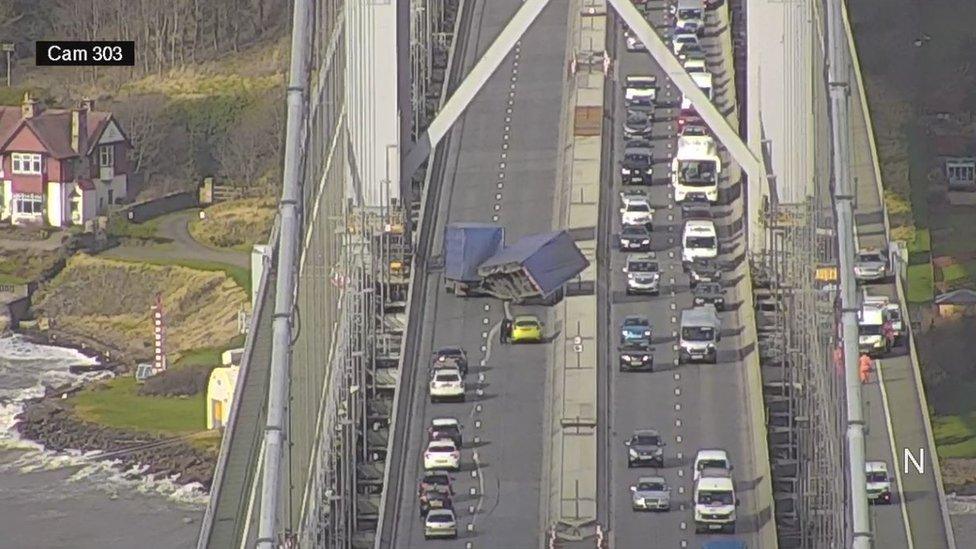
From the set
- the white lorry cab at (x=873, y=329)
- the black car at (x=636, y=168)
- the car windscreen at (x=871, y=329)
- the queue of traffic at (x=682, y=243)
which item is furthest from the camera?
the black car at (x=636, y=168)

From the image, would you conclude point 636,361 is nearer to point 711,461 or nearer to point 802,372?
point 802,372

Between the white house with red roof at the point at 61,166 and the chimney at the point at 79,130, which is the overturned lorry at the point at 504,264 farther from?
the chimney at the point at 79,130

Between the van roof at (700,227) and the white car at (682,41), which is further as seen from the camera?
the white car at (682,41)

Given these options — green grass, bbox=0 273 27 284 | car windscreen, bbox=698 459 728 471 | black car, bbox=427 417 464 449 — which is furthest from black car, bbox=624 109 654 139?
green grass, bbox=0 273 27 284

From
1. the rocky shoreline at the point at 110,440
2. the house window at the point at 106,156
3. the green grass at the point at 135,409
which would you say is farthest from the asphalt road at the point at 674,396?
the house window at the point at 106,156

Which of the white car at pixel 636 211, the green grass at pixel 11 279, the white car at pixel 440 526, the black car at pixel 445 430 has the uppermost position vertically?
the white car at pixel 636 211

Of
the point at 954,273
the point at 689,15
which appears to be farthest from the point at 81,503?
the point at 954,273
